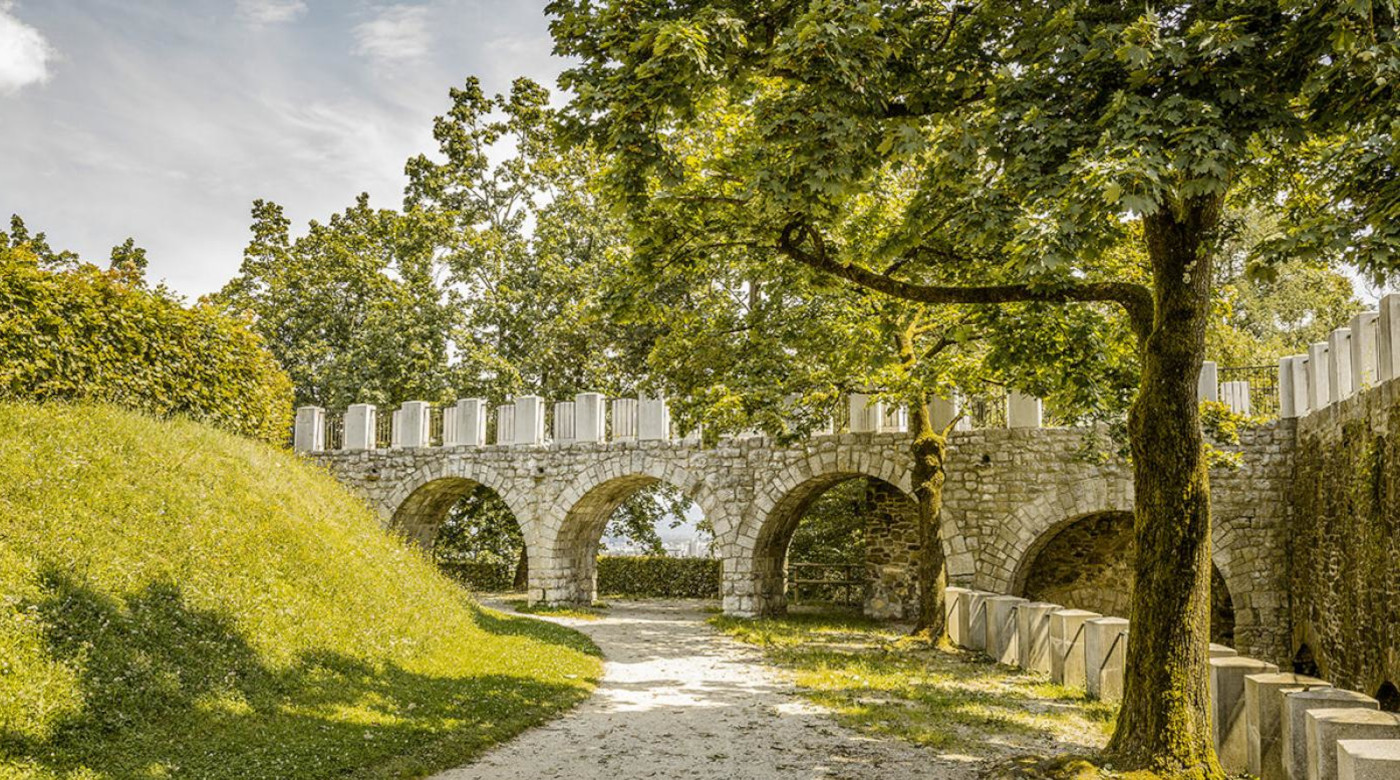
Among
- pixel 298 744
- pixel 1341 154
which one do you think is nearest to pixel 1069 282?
pixel 1341 154

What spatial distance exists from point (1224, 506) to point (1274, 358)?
9.21 metres

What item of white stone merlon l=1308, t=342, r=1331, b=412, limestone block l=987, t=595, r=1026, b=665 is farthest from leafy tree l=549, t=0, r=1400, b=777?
white stone merlon l=1308, t=342, r=1331, b=412

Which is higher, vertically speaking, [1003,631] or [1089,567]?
[1089,567]

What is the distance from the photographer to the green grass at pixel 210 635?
5.77 meters

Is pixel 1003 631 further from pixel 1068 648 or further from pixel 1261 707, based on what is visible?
pixel 1261 707

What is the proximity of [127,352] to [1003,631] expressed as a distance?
446 inches

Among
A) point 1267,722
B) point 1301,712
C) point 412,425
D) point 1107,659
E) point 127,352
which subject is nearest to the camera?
point 1301,712

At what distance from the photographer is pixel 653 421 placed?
729 inches

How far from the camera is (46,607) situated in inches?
255

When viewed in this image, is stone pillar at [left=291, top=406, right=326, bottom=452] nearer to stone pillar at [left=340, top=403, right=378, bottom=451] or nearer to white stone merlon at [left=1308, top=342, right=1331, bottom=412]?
stone pillar at [left=340, top=403, right=378, bottom=451]

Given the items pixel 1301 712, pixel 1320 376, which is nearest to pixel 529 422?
pixel 1320 376

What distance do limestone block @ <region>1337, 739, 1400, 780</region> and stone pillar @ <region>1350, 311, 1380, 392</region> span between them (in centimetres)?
760

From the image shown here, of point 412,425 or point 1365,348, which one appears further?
point 412,425

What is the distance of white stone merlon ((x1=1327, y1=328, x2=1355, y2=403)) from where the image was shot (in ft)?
39.0
